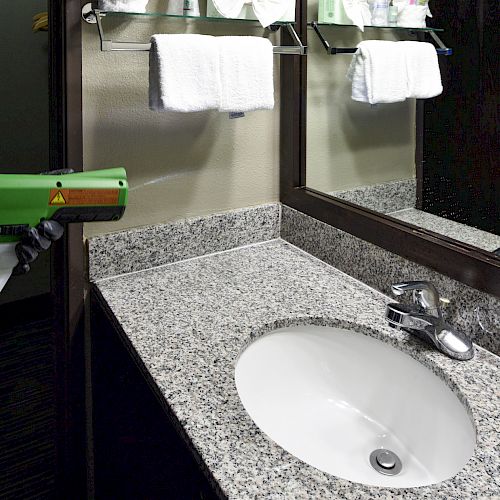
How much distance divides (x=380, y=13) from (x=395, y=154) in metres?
0.29

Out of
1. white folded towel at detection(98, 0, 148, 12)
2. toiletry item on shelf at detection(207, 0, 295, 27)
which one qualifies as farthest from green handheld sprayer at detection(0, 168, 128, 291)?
toiletry item on shelf at detection(207, 0, 295, 27)

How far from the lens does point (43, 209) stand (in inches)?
31.7

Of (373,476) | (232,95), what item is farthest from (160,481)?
(232,95)

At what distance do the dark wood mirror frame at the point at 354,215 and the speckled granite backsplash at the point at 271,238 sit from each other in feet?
0.06

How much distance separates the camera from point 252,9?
3.60 ft

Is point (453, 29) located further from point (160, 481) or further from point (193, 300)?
→ point (160, 481)

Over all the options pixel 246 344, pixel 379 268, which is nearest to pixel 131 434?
pixel 246 344

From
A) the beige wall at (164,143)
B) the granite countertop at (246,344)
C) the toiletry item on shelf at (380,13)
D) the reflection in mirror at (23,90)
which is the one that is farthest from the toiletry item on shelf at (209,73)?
the reflection in mirror at (23,90)

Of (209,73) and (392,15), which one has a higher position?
(392,15)

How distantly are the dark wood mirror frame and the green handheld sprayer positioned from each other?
1.65 ft

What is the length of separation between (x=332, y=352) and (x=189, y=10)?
718 mm

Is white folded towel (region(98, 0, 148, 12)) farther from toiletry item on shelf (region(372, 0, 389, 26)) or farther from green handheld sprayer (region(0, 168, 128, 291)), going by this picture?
toiletry item on shelf (region(372, 0, 389, 26))

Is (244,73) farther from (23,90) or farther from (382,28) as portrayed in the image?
(23,90)

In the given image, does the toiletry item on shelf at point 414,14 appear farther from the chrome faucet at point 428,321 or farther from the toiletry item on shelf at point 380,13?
the chrome faucet at point 428,321
